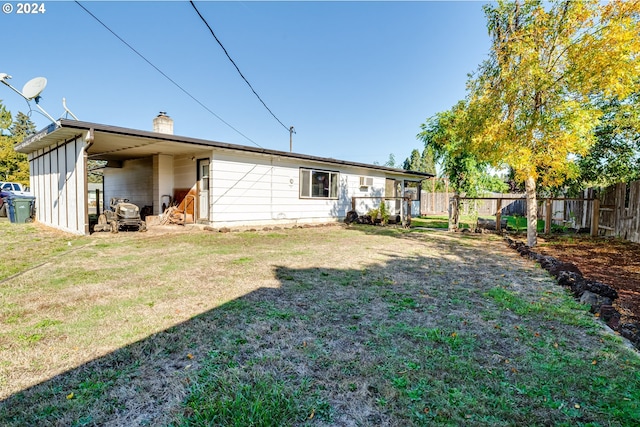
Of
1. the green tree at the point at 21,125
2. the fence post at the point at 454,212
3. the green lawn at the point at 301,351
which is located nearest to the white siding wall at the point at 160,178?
the green lawn at the point at 301,351

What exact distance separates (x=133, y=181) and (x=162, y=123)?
3278 mm

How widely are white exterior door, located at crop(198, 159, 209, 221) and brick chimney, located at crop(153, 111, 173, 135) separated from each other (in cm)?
225

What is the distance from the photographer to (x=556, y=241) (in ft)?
26.3

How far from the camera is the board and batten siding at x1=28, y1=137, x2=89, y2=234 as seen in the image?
307 inches

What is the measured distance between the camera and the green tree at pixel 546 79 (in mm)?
5438

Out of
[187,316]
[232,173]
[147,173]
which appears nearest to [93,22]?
[232,173]

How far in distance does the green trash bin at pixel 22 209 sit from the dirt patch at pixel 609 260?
53.6ft

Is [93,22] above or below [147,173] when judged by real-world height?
above

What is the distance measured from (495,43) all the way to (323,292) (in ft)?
23.2

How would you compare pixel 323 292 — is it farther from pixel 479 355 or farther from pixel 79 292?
pixel 79 292

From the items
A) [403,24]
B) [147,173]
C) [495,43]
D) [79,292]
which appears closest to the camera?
[79,292]

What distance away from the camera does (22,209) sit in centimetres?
1127

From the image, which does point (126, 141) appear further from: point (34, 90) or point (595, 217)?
point (595, 217)

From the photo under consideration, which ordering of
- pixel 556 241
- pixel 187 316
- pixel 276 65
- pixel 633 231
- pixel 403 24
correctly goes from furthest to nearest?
pixel 276 65 < pixel 403 24 < pixel 556 241 < pixel 633 231 < pixel 187 316
